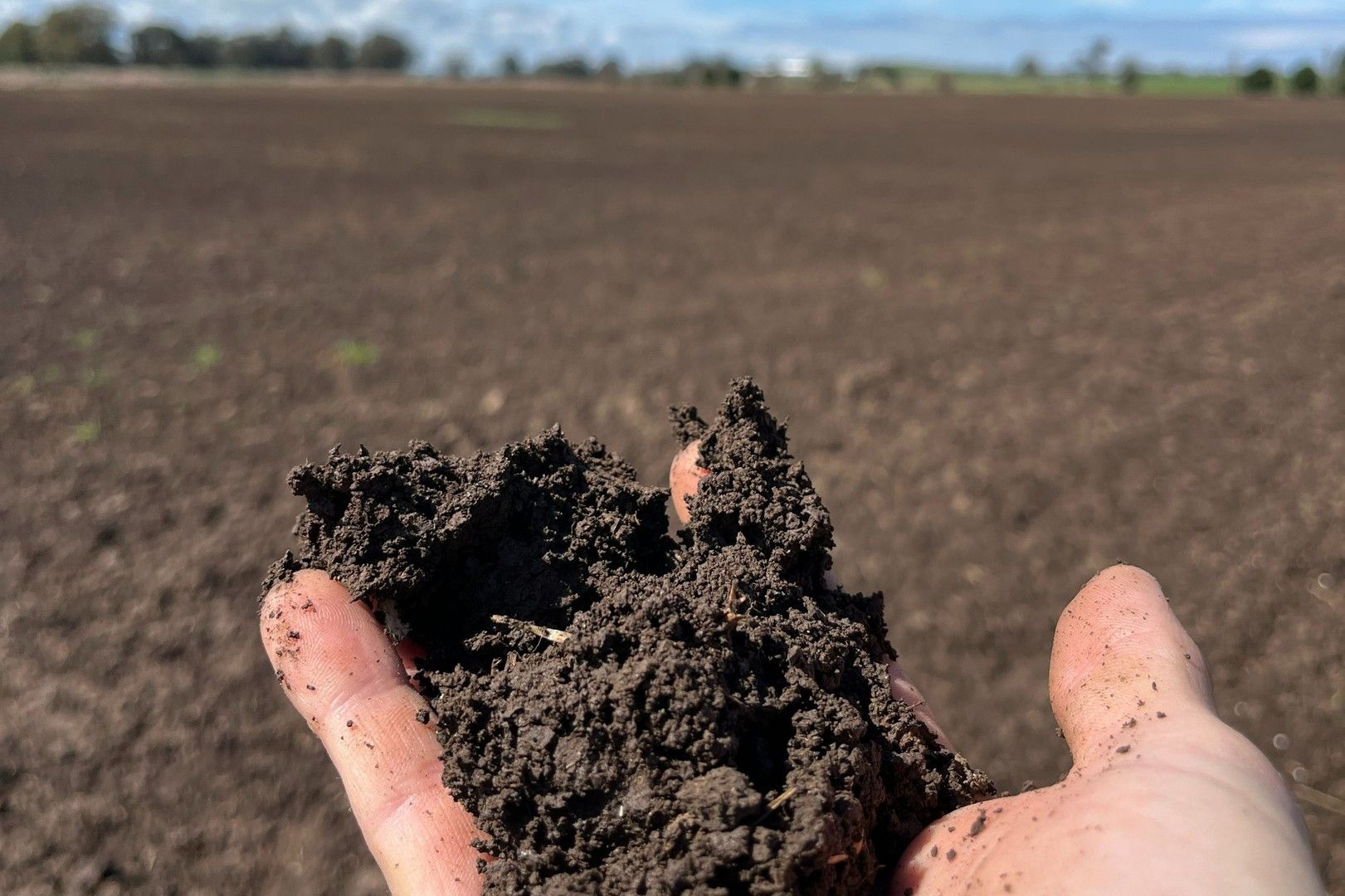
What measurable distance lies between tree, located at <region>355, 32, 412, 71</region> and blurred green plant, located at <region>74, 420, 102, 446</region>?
15550 cm

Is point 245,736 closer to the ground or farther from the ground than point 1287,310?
closer to the ground

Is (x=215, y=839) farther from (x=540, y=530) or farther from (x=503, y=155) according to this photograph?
(x=503, y=155)

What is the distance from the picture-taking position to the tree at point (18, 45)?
115500 mm

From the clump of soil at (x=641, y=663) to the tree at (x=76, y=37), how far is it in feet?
468

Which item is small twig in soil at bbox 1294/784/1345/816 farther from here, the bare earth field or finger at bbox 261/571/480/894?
finger at bbox 261/571/480/894

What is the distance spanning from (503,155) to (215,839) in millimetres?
24950

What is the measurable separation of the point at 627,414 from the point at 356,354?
320 centimetres

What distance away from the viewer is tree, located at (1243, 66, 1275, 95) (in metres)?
85.4

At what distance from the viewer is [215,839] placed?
163 inches

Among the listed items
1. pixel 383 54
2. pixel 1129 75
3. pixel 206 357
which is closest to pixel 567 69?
pixel 383 54

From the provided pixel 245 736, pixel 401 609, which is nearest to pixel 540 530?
pixel 401 609

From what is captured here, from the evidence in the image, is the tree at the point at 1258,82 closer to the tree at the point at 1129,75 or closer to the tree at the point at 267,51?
the tree at the point at 1129,75

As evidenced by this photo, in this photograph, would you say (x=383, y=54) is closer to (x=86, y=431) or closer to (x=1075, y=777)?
(x=86, y=431)

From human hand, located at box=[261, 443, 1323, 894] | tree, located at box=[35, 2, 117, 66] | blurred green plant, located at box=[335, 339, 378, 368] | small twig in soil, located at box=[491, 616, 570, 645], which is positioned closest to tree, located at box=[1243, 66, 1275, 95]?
blurred green plant, located at box=[335, 339, 378, 368]
